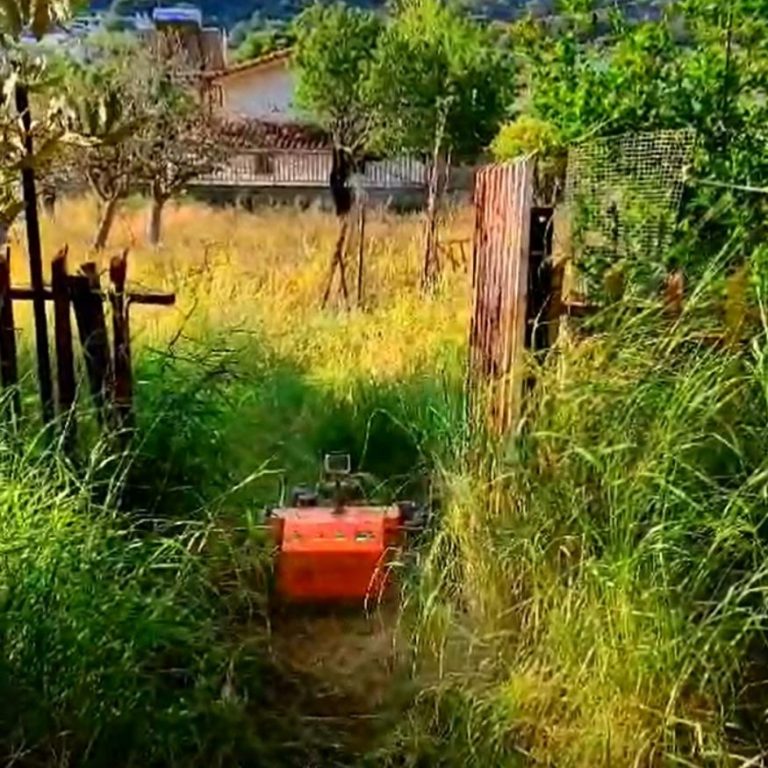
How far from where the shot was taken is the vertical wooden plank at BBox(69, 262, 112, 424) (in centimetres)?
348

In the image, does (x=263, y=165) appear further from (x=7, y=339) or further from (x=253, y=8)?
(x=7, y=339)

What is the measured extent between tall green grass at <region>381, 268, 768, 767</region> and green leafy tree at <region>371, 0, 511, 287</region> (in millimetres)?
12247

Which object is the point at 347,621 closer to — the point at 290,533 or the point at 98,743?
the point at 290,533

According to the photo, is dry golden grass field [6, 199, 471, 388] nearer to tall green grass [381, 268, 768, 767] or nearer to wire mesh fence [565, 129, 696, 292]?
wire mesh fence [565, 129, 696, 292]

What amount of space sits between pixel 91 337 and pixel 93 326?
0.04m

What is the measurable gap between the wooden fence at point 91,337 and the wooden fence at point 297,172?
14707 millimetres

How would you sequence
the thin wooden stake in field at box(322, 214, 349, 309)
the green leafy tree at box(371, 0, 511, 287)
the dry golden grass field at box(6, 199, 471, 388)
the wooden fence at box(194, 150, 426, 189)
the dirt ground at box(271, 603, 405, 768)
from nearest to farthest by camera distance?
the dirt ground at box(271, 603, 405, 768) → the dry golden grass field at box(6, 199, 471, 388) → the thin wooden stake in field at box(322, 214, 349, 309) → the green leafy tree at box(371, 0, 511, 287) → the wooden fence at box(194, 150, 426, 189)

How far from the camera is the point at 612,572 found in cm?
255

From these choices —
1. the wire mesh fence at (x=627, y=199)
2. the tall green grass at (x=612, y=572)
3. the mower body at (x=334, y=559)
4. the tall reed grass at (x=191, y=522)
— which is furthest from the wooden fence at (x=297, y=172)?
the tall green grass at (x=612, y=572)

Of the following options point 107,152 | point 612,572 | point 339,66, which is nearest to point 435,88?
point 339,66

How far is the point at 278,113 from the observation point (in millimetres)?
23828

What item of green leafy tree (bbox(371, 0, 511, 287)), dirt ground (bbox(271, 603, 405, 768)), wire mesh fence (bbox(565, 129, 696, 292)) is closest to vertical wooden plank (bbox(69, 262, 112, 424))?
dirt ground (bbox(271, 603, 405, 768))

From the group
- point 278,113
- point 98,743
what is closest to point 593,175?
point 98,743

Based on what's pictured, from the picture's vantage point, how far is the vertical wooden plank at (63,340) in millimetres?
3422
